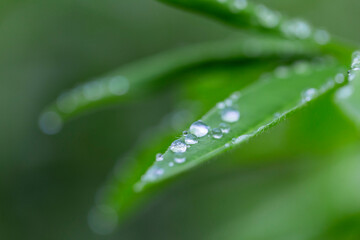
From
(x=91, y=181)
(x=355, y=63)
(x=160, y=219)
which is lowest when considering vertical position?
(x=355, y=63)

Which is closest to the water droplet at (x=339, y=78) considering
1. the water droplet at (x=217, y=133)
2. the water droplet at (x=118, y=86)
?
the water droplet at (x=217, y=133)

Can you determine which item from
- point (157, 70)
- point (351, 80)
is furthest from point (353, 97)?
point (157, 70)

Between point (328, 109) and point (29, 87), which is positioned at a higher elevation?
point (29, 87)

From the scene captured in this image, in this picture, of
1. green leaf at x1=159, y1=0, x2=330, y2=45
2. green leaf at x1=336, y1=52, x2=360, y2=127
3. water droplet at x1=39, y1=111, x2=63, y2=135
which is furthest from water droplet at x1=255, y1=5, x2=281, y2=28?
water droplet at x1=39, y1=111, x2=63, y2=135

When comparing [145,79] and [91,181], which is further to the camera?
[91,181]

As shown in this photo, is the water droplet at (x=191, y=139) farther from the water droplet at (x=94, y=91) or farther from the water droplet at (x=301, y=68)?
the water droplet at (x=94, y=91)

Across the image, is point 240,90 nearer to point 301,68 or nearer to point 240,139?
point 301,68

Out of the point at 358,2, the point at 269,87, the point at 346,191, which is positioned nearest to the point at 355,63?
the point at 269,87

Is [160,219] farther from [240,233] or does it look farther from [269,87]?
[269,87]
